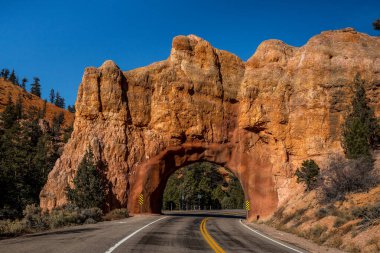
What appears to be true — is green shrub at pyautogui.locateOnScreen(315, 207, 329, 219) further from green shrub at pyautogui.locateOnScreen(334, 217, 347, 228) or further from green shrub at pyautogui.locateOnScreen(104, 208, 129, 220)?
green shrub at pyautogui.locateOnScreen(104, 208, 129, 220)

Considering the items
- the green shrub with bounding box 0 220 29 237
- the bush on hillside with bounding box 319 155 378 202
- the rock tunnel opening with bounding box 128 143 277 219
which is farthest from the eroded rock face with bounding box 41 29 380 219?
the green shrub with bounding box 0 220 29 237

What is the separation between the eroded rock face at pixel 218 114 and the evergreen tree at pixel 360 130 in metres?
4.86

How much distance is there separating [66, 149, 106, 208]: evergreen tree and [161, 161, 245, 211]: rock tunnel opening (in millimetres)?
35715

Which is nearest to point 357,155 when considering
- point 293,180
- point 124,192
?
point 293,180

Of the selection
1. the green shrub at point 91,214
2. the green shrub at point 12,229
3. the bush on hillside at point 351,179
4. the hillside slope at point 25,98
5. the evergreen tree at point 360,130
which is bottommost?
the green shrub at point 12,229

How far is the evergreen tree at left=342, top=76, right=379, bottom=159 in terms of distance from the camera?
25922 millimetres

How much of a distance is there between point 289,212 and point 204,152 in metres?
14.0

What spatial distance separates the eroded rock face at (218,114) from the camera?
121 feet

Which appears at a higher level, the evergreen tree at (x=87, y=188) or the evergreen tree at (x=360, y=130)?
the evergreen tree at (x=360, y=130)

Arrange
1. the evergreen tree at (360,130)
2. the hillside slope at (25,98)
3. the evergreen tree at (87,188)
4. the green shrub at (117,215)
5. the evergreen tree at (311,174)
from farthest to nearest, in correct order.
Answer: the hillside slope at (25,98), the evergreen tree at (87,188), the green shrub at (117,215), the evergreen tree at (311,174), the evergreen tree at (360,130)

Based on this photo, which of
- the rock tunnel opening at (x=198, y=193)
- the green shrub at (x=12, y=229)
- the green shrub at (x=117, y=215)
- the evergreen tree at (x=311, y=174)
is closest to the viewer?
the green shrub at (x=12, y=229)

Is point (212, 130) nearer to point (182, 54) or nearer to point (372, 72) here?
point (182, 54)

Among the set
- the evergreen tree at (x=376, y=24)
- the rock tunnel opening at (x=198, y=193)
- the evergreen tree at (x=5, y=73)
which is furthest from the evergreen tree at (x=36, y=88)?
the evergreen tree at (x=376, y=24)

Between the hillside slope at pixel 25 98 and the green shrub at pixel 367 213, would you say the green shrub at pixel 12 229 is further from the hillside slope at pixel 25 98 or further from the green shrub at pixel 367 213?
the hillside slope at pixel 25 98
